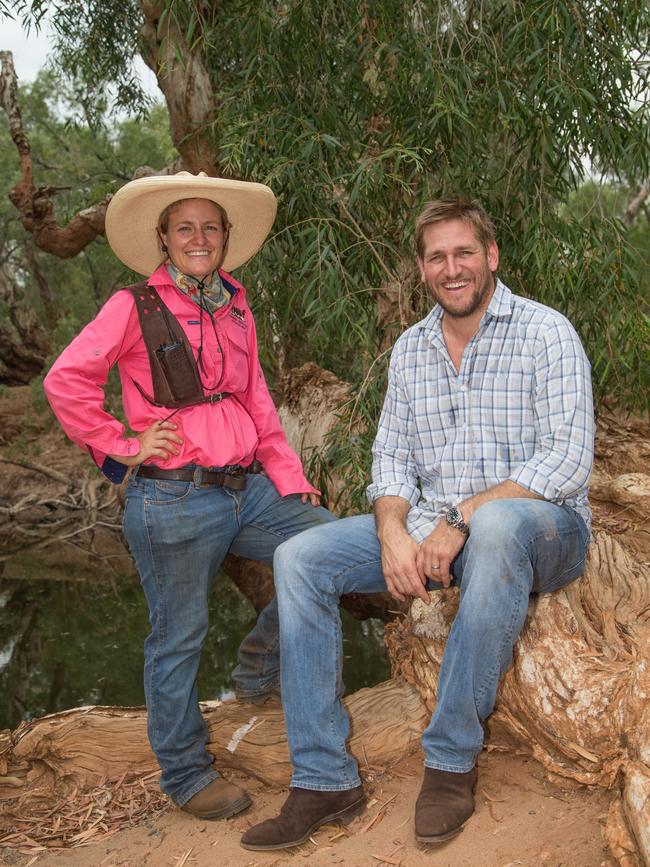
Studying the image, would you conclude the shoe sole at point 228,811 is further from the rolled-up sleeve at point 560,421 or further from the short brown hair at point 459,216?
the short brown hair at point 459,216

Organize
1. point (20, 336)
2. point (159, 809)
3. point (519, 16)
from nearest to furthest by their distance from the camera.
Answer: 1. point (159, 809)
2. point (519, 16)
3. point (20, 336)

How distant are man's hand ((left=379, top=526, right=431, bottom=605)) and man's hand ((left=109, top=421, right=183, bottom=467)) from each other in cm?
64

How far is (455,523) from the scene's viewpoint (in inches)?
98.7

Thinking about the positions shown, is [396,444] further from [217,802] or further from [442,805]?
[217,802]

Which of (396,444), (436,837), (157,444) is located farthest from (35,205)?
(436,837)

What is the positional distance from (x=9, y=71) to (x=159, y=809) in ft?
17.5

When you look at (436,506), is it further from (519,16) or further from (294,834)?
(519,16)

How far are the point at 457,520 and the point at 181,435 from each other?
2.67ft

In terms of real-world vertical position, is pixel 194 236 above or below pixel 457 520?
above

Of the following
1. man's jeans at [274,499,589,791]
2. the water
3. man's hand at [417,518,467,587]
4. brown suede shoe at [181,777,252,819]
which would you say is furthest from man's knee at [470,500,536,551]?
the water

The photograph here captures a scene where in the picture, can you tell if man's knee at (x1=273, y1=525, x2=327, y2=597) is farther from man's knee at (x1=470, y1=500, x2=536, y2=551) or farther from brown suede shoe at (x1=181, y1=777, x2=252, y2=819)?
brown suede shoe at (x1=181, y1=777, x2=252, y2=819)

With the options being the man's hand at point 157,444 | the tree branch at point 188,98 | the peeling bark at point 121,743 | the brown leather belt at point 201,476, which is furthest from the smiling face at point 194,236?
the tree branch at point 188,98

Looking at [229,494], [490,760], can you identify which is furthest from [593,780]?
[229,494]

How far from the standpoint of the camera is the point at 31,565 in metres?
9.62
